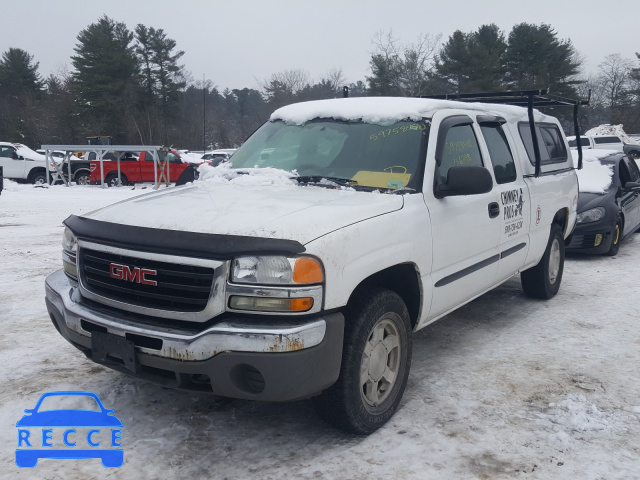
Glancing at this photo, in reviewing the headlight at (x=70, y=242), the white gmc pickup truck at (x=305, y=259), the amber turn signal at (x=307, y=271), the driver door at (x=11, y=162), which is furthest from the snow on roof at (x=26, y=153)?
the amber turn signal at (x=307, y=271)

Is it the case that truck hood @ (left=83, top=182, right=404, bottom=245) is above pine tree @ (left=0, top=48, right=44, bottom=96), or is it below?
below

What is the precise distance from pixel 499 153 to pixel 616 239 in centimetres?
498

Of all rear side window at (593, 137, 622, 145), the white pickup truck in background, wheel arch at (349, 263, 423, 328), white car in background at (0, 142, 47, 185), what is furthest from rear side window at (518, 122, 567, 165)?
rear side window at (593, 137, 622, 145)

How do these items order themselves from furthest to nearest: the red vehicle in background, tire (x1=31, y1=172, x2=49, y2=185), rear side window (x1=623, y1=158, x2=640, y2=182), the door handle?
tire (x1=31, y1=172, x2=49, y2=185) < the red vehicle in background < rear side window (x1=623, y1=158, x2=640, y2=182) < the door handle

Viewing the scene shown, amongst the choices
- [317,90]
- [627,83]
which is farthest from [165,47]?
[627,83]

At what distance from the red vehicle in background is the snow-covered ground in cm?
1925

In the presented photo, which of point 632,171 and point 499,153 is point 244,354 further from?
point 632,171

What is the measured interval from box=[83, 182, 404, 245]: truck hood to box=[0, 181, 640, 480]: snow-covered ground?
46.7 inches

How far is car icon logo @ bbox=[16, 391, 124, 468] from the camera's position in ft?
9.91

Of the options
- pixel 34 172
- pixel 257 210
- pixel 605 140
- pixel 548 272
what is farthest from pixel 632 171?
pixel 605 140

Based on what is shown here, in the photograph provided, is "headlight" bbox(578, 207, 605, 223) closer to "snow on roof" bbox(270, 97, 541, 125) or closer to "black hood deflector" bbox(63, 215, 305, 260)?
"snow on roof" bbox(270, 97, 541, 125)

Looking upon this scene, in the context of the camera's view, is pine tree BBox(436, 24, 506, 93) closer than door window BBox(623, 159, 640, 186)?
No

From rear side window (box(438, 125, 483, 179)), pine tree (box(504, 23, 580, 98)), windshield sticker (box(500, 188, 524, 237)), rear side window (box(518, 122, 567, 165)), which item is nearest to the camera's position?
rear side window (box(438, 125, 483, 179))

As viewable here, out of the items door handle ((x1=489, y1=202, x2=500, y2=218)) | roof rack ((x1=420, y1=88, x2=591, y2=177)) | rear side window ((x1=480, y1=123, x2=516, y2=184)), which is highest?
roof rack ((x1=420, y1=88, x2=591, y2=177))
